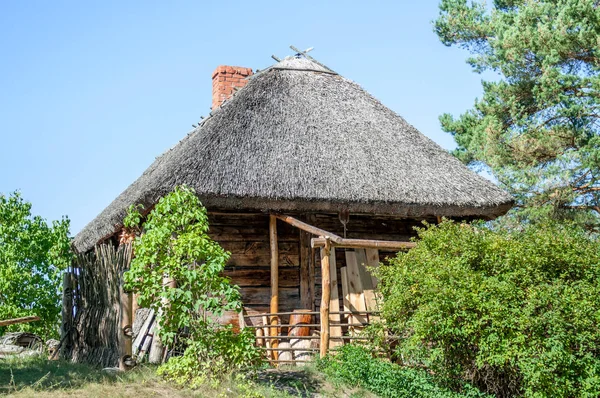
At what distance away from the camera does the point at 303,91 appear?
46.5 feet

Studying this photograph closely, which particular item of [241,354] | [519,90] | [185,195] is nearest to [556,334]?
[241,354]

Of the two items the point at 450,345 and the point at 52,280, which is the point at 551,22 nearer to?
the point at 450,345

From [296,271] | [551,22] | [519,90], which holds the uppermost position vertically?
[551,22]

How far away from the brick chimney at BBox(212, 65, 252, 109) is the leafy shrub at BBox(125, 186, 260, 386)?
27.2 feet

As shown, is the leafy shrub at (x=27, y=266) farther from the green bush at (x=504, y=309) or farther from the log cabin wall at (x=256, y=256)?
the green bush at (x=504, y=309)

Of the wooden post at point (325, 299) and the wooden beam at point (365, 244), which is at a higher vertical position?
the wooden beam at point (365, 244)

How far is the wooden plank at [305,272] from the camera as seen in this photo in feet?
39.1

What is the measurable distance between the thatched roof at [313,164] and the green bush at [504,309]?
2461 millimetres

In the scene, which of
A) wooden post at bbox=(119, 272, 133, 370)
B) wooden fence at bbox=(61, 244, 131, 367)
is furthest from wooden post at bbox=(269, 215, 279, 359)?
wooden post at bbox=(119, 272, 133, 370)

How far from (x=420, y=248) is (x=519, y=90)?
9.99 metres

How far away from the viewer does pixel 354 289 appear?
11602 mm

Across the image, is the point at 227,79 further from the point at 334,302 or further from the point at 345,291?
the point at 334,302

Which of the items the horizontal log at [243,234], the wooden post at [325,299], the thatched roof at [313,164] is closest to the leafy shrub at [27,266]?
the thatched roof at [313,164]

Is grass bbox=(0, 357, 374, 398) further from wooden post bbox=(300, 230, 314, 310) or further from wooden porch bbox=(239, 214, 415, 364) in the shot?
wooden post bbox=(300, 230, 314, 310)
